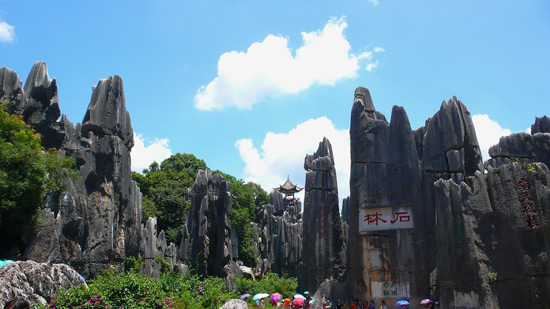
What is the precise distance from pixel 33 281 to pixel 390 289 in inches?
438

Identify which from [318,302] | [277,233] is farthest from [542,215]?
[277,233]

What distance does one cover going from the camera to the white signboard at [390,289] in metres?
13.9

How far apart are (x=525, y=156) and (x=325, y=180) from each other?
8122 millimetres

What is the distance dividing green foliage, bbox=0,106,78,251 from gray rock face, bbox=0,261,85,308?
4.14 m

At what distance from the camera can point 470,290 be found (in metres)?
11.1

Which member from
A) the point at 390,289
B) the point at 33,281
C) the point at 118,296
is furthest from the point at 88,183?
the point at 390,289

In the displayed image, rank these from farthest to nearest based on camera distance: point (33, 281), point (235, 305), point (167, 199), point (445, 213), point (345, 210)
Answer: point (167, 199)
point (345, 210)
point (445, 213)
point (235, 305)
point (33, 281)

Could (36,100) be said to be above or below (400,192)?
above

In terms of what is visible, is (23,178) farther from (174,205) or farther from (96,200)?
(174,205)

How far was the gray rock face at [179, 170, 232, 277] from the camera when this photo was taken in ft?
74.6

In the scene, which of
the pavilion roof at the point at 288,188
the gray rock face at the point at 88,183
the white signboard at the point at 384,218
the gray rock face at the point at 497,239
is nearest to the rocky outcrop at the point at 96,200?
the gray rock face at the point at 88,183

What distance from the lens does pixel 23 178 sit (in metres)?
10.8

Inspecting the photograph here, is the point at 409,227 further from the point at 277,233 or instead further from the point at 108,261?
the point at 277,233

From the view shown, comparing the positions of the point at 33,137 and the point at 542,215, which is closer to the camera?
the point at 542,215
